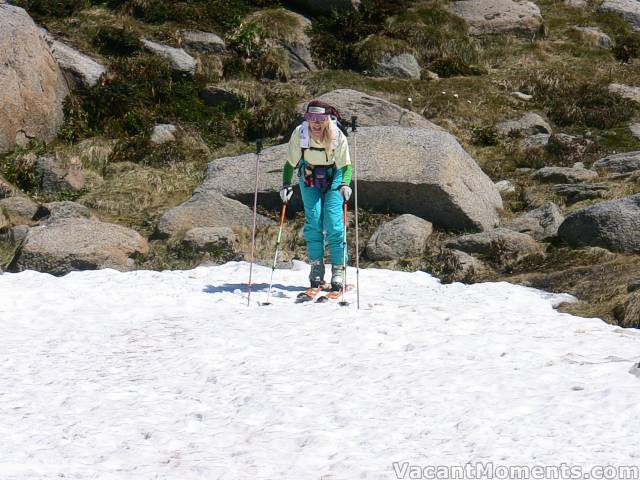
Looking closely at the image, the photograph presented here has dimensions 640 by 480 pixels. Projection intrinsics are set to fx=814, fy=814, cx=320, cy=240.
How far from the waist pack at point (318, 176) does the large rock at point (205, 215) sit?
11.6 feet

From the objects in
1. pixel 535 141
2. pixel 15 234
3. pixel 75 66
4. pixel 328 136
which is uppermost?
pixel 75 66

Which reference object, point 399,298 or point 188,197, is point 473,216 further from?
point 188,197

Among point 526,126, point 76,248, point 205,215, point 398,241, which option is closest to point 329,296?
point 398,241

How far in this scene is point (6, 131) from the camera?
57.1ft

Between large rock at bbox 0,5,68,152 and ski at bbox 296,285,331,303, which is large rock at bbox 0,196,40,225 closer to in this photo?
large rock at bbox 0,5,68,152

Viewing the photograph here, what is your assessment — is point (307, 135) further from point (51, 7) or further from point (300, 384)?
point (51, 7)

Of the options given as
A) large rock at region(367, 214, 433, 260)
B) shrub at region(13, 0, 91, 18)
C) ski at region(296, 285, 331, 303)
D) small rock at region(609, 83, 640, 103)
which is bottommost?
ski at region(296, 285, 331, 303)

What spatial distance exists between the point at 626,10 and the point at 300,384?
2810 centimetres

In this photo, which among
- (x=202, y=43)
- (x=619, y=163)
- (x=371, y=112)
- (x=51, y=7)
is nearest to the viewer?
(x=619, y=163)

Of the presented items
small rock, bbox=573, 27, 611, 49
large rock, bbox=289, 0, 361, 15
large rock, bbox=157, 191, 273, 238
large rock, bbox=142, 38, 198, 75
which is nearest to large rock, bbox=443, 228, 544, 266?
large rock, bbox=157, 191, 273, 238

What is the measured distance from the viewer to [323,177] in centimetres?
1072

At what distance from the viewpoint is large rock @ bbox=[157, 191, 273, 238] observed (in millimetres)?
13844

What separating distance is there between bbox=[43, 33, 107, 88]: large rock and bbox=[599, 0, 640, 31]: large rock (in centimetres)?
1990

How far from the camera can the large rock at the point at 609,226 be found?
11.9 m
